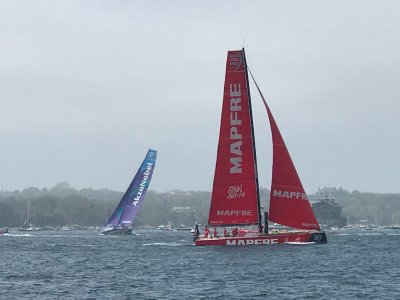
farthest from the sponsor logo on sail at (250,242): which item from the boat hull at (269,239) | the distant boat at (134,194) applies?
the distant boat at (134,194)

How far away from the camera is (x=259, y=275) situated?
49.9 metres

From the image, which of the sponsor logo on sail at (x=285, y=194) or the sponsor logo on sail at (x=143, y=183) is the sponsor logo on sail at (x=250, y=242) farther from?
the sponsor logo on sail at (x=143, y=183)

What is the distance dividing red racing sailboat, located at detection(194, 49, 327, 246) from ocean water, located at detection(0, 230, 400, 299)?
2.20m

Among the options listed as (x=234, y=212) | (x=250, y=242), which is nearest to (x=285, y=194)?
(x=234, y=212)

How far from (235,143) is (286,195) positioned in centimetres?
560

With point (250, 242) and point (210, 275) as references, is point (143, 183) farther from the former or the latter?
point (210, 275)

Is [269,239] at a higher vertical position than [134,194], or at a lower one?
lower

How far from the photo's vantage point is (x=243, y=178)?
234 feet

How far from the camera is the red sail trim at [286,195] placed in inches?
2776

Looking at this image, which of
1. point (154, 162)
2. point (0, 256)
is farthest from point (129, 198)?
point (0, 256)

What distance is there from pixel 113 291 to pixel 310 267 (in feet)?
50.2

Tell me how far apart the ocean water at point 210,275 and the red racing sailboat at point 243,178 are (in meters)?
2.20

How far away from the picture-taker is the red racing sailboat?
231 feet

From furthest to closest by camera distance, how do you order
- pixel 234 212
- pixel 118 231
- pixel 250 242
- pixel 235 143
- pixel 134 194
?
pixel 118 231
pixel 134 194
pixel 234 212
pixel 235 143
pixel 250 242
